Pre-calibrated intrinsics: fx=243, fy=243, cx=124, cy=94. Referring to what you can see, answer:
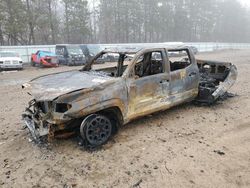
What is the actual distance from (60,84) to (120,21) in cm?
4555

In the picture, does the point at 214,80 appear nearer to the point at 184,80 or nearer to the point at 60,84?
the point at 184,80

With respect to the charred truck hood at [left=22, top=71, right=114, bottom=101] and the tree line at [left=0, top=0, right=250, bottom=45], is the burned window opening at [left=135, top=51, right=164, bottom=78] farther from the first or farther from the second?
the tree line at [left=0, top=0, right=250, bottom=45]

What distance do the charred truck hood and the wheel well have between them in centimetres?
52

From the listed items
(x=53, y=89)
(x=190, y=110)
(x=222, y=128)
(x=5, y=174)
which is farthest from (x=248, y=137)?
(x=5, y=174)

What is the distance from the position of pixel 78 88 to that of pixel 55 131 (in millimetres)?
838

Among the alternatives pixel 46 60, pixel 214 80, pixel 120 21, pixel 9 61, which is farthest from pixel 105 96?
pixel 120 21

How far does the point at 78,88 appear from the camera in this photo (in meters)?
3.92

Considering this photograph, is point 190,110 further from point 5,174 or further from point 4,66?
point 4,66

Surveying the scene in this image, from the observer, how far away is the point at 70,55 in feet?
67.0

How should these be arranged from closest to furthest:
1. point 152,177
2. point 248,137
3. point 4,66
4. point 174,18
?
point 152,177 → point 248,137 → point 4,66 → point 174,18

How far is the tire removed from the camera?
3.98 m

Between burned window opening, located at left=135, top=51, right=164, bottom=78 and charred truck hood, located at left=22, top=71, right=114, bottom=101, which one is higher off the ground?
burned window opening, located at left=135, top=51, right=164, bottom=78

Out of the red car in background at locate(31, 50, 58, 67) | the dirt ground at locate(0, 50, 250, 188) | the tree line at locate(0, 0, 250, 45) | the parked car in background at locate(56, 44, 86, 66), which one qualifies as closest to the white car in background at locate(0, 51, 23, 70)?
the red car in background at locate(31, 50, 58, 67)

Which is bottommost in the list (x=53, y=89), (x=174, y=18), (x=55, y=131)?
(x=55, y=131)
